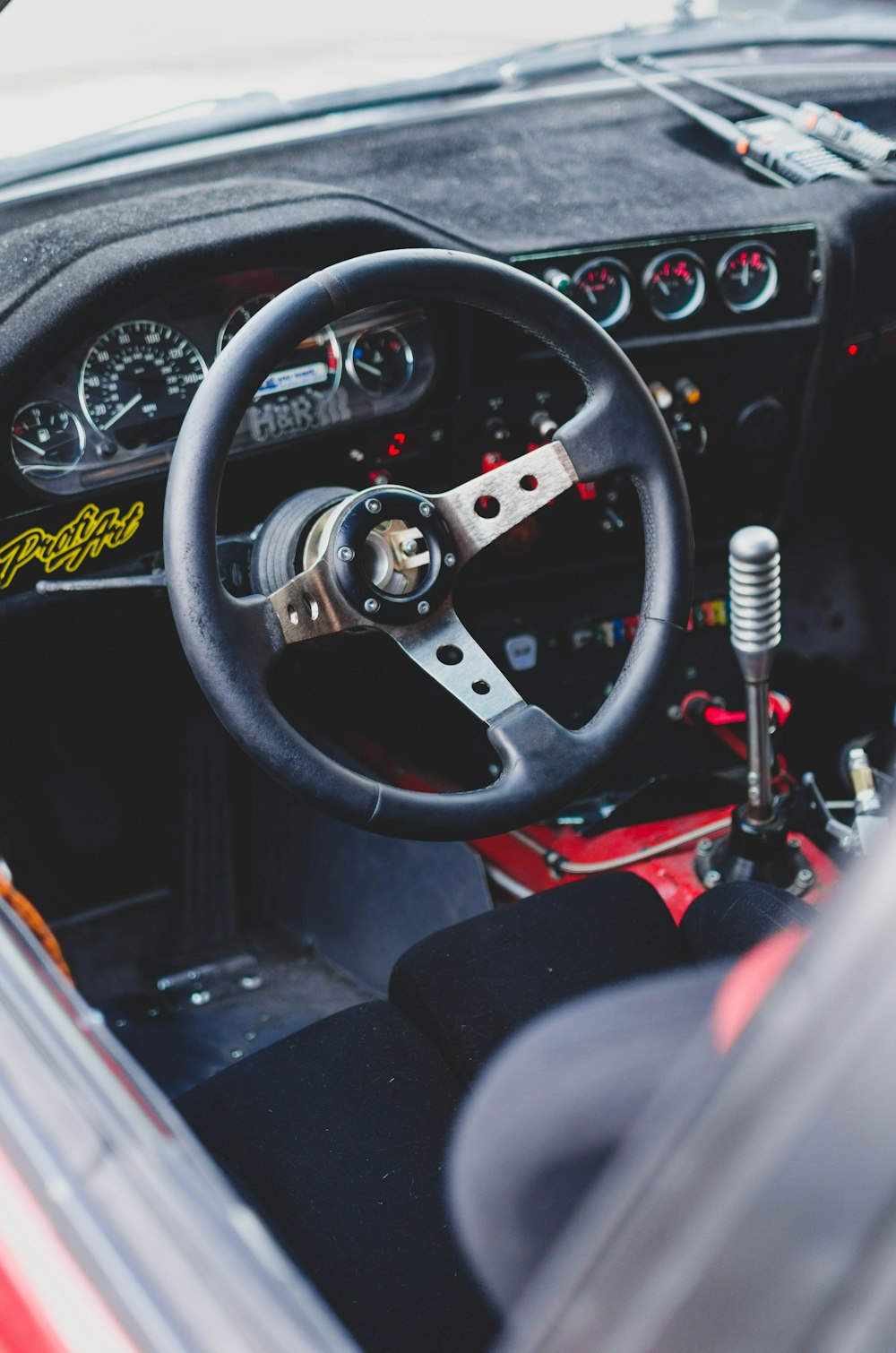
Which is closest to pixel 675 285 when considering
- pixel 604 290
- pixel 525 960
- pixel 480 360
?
pixel 604 290

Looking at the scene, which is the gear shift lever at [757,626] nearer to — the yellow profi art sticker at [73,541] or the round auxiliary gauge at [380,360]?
the round auxiliary gauge at [380,360]

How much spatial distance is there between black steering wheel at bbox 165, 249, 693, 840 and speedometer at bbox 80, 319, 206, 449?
0.44m

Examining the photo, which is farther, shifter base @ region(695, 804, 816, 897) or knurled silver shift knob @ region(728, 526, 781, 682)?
shifter base @ region(695, 804, 816, 897)

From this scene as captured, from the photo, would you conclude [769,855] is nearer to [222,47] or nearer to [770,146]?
[770,146]

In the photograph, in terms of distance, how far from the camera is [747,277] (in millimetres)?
2131

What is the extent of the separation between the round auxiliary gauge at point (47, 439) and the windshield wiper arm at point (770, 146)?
4.04ft

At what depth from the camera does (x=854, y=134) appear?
7.40ft

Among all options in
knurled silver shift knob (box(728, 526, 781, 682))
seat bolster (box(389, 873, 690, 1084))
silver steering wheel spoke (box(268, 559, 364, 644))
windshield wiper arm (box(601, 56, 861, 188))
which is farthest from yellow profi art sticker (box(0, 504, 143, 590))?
windshield wiper arm (box(601, 56, 861, 188))

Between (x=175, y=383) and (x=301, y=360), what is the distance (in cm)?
18

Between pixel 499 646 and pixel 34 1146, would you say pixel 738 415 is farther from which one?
pixel 34 1146

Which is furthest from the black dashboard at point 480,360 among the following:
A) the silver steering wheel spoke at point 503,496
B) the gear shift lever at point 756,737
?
the gear shift lever at point 756,737

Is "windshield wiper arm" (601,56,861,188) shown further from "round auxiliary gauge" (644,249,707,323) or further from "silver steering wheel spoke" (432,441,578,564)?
"silver steering wheel spoke" (432,441,578,564)

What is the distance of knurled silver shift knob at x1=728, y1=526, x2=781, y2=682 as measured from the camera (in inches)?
66.2

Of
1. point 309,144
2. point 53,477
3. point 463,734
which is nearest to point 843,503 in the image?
point 463,734
